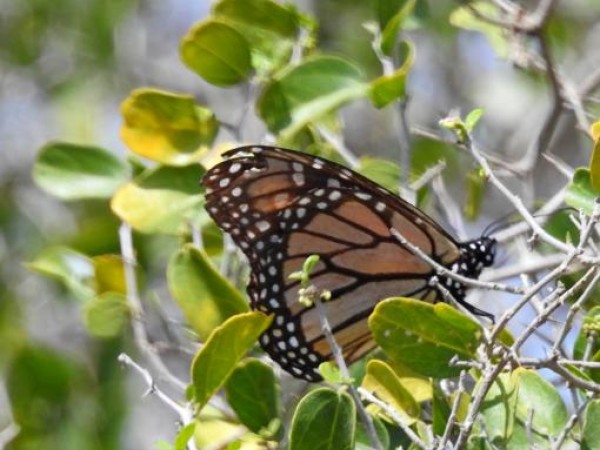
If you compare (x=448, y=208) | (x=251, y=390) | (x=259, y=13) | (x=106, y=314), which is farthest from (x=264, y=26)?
(x=251, y=390)

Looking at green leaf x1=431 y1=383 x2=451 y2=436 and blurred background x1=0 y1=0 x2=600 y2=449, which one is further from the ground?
green leaf x1=431 y1=383 x2=451 y2=436

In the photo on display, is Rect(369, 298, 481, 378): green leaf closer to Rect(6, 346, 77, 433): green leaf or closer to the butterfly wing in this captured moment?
the butterfly wing

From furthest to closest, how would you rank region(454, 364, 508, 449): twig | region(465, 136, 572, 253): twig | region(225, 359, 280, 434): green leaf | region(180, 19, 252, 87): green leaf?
region(180, 19, 252, 87): green leaf, region(225, 359, 280, 434): green leaf, region(465, 136, 572, 253): twig, region(454, 364, 508, 449): twig

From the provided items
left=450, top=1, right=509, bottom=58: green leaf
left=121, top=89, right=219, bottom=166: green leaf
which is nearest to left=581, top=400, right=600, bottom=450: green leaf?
left=121, top=89, right=219, bottom=166: green leaf

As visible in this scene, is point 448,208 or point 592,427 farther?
point 448,208

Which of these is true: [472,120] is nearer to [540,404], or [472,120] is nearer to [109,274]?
[540,404]

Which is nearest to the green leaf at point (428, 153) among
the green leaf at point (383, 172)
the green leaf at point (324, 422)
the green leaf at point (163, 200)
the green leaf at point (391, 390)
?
the green leaf at point (383, 172)
